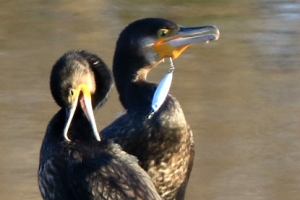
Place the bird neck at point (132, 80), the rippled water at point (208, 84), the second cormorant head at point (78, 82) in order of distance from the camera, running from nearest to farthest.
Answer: the second cormorant head at point (78, 82) → the bird neck at point (132, 80) → the rippled water at point (208, 84)

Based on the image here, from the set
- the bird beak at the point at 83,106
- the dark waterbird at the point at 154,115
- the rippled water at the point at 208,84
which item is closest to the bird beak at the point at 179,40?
the dark waterbird at the point at 154,115

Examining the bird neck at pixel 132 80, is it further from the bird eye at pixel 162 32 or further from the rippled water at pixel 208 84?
the rippled water at pixel 208 84

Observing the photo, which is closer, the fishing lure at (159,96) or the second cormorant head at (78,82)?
the second cormorant head at (78,82)

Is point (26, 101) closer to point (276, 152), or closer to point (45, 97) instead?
point (45, 97)

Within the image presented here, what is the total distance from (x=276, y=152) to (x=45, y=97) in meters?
1.87

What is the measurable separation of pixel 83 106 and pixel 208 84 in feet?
10.1

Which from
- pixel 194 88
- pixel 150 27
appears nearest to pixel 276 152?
pixel 194 88

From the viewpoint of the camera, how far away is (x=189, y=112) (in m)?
7.78

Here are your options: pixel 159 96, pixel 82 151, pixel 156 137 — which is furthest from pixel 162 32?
pixel 82 151

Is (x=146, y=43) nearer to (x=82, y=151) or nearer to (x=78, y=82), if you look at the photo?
(x=78, y=82)

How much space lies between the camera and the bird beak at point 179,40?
19.9 feet

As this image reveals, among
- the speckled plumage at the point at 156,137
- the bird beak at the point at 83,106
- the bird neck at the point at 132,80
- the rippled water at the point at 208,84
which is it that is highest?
the bird beak at the point at 83,106

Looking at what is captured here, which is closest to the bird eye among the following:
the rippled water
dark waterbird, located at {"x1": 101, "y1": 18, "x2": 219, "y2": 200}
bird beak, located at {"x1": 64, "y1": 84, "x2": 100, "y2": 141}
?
dark waterbird, located at {"x1": 101, "y1": 18, "x2": 219, "y2": 200}

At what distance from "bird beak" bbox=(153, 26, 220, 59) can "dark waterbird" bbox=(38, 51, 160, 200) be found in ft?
2.35
